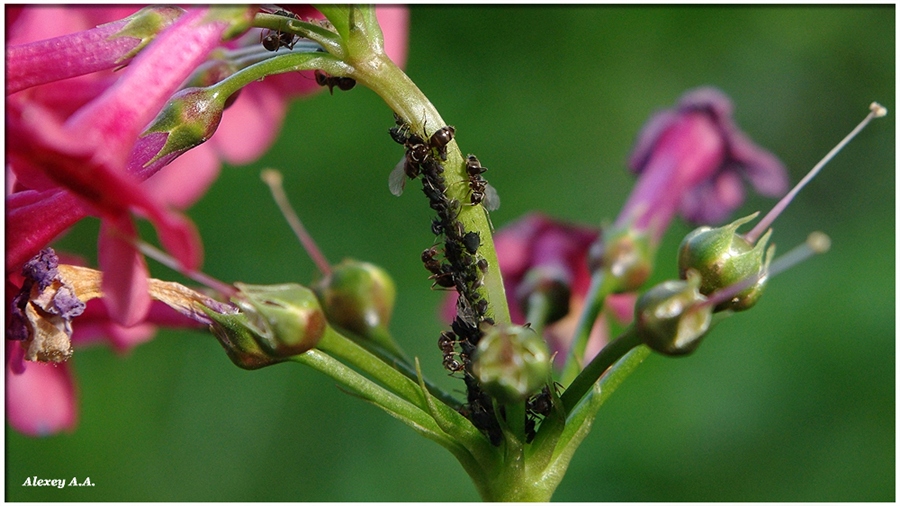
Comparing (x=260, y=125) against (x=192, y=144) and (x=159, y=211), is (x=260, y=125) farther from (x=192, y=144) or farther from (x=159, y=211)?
(x=159, y=211)

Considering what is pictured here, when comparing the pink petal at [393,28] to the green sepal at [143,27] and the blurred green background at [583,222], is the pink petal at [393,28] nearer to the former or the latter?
the green sepal at [143,27]

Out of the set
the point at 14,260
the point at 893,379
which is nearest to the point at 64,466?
the point at 14,260

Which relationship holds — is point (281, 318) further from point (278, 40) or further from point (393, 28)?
point (393, 28)

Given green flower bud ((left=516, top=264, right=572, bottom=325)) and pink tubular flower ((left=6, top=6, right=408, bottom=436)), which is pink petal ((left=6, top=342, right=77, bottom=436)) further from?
green flower bud ((left=516, top=264, right=572, bottom=325))

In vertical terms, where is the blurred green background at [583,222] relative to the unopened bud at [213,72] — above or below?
below

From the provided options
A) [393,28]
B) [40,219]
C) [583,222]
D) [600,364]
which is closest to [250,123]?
[393,28]

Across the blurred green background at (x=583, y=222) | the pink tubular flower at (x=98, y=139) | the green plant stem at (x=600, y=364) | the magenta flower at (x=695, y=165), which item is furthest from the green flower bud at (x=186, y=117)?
the blurred green background at (x=583, y=222)

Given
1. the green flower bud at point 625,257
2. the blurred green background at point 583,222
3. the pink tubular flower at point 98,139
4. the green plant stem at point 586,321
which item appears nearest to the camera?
the pink tubular flower at point 98,139
